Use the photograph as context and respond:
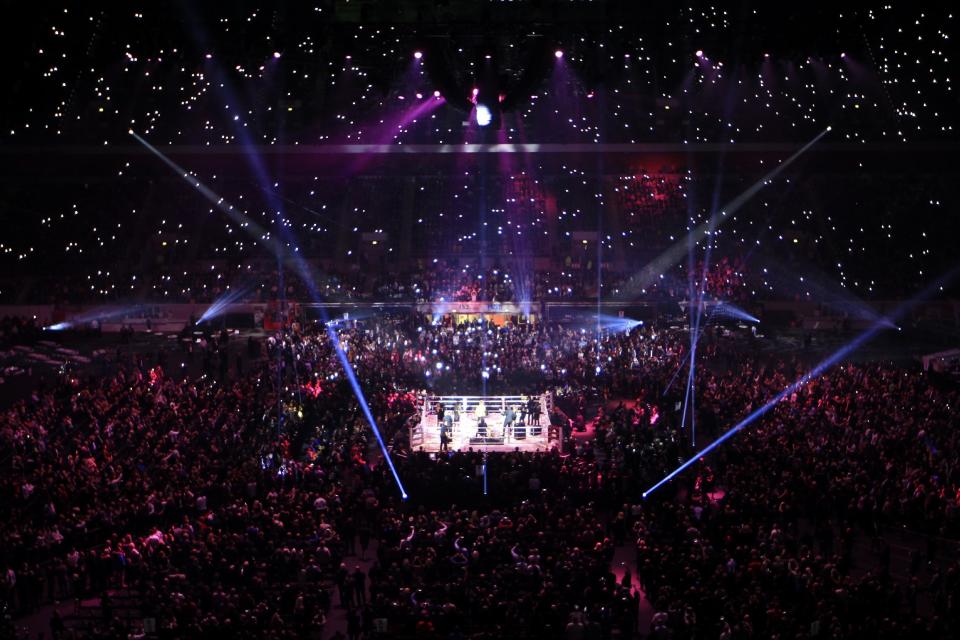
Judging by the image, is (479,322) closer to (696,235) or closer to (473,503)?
(696,235)

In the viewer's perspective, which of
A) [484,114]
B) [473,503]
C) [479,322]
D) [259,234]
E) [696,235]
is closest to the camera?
[473,503]

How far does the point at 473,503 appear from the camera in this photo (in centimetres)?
1789

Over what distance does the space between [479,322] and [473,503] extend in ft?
40.0

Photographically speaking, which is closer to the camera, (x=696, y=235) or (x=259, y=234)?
(x=696, y=235)

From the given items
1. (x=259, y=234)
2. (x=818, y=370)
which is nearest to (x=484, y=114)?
(x=818, y=370)

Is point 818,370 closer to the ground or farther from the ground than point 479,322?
closer to the ground

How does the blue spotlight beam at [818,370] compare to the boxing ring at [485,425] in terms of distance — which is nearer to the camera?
the blue spotlight beam at [818,370]

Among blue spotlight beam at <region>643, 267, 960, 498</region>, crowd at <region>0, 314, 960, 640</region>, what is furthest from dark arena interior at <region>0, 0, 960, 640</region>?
blue spotlight beam at <region>643, 267, 960, 498</region>

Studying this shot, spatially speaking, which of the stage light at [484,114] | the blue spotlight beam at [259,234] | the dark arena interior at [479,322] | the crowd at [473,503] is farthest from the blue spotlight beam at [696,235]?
the stage light at [484,114]

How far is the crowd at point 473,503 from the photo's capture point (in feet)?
42.4

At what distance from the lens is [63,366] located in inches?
1038

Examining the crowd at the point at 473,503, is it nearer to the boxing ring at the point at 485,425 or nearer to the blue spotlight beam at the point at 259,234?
the blue spotlight beam at the point at 259,234

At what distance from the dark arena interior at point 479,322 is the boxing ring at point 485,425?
115mm

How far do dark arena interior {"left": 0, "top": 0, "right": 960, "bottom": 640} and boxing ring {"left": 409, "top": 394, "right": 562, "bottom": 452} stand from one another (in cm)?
12
